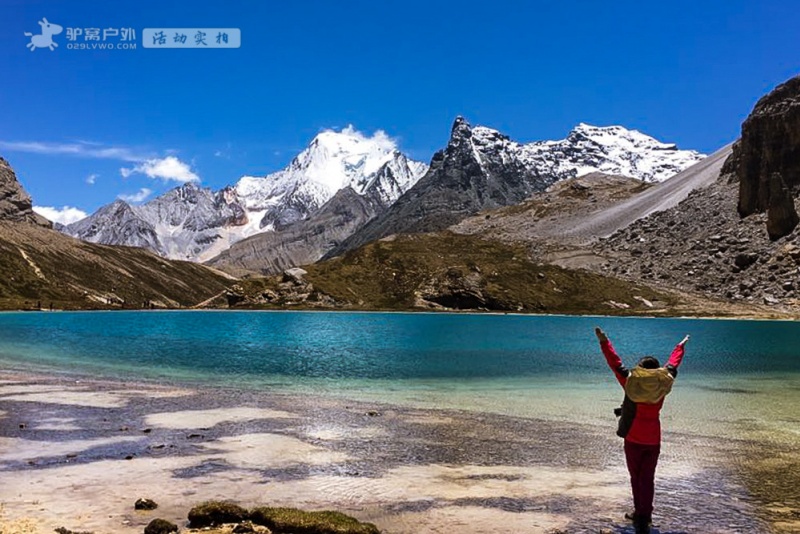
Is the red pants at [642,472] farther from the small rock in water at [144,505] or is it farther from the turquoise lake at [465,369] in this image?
the turquoise lake at [465,369]

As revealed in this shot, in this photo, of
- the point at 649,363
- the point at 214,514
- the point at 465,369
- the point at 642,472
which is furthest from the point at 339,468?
the point at 465,369

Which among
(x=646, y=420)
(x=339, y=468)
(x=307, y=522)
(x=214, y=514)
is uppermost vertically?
(x=646, y=420)

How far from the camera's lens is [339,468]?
20.5m

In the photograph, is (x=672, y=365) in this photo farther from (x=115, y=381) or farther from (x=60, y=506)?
(x=115, y=381)

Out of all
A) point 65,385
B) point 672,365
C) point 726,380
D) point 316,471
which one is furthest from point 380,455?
Result: point 726,380

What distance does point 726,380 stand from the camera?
4859cm

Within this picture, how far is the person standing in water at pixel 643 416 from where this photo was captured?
13.7 meters

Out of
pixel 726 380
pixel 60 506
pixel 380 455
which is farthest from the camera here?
pixel 726 380

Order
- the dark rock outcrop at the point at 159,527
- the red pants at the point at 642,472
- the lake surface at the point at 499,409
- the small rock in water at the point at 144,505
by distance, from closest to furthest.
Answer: the dark rock outcrop at the point at 159,527
the red pants at the point at 642,472
the small rock in water at the point at 144,505
the lake surface at the point at 499,409

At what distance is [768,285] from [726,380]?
163 meters

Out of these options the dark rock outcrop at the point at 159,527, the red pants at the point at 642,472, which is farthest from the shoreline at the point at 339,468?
the red pants at the point at 642,472

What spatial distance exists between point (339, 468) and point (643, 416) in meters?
10.2

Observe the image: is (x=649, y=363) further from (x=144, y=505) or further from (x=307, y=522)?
(x=144, y=505)

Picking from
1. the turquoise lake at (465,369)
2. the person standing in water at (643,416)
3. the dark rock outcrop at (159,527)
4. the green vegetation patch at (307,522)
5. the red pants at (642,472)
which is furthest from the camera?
the turquoise lake at (465,369)
